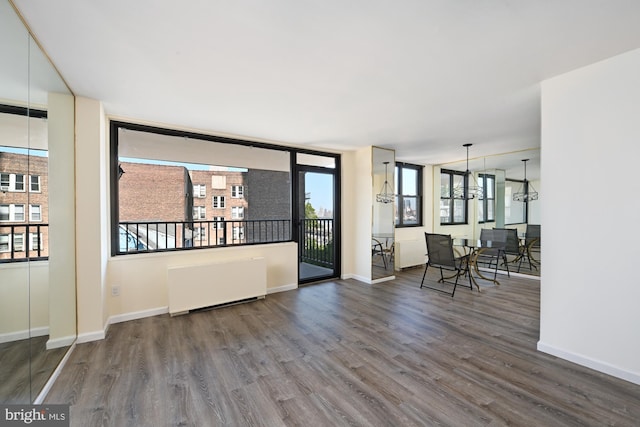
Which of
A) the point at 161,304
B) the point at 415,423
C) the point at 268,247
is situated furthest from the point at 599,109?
the point at 161,304

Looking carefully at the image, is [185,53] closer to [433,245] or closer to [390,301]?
[390,301]

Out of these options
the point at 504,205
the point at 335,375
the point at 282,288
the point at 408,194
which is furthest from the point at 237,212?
the point at 504,205

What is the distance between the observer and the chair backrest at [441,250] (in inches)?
157

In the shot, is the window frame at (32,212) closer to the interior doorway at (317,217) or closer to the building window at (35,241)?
the building window at (35,241)

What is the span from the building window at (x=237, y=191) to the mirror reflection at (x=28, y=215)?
6.99ft

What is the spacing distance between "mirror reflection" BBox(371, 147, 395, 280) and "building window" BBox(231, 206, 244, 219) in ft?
7.59

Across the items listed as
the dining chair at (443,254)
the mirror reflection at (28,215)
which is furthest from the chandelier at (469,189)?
the mirror reflection at (28,215)

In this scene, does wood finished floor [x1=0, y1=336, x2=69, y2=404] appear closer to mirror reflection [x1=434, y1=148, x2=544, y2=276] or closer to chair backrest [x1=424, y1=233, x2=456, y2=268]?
chair backrest [x1=424, y1=233, x2=456, y2=268]

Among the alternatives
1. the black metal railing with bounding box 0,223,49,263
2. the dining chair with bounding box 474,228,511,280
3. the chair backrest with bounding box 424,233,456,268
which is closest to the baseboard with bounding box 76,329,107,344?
the black metal railing with bounding box 0,223,49,263

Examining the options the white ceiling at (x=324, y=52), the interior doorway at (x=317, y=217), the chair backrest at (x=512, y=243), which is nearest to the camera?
the white ceiling at (x=324, y=52)

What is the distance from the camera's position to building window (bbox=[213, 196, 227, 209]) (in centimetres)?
403

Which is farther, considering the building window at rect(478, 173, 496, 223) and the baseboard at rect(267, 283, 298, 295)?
the building window at rect(478, 173, 496, 223)

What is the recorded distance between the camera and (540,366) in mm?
2184

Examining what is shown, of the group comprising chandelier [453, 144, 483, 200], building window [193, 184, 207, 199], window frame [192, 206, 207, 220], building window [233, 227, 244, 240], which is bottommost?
building window [233, 227, 244, 240]
